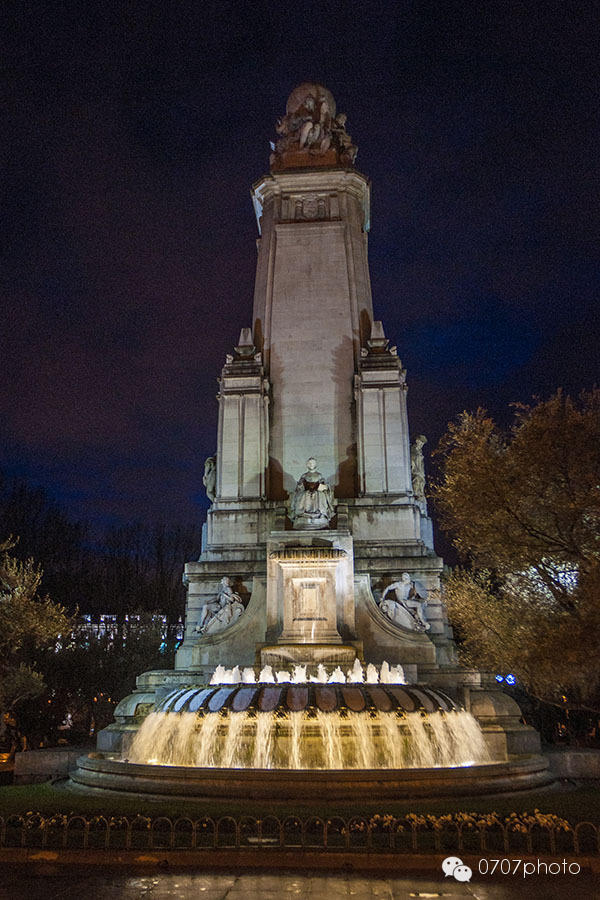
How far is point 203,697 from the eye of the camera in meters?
16.1

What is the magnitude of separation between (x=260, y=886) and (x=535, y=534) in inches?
348

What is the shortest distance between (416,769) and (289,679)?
21.9 ft

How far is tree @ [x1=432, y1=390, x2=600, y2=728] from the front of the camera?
13.7 m

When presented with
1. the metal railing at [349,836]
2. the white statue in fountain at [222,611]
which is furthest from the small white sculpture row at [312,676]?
the metal railing at [349,836]

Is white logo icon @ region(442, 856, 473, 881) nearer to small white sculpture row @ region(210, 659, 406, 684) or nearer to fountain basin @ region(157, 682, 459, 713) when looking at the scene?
fountain basin @ region(157, 682, 459, 713)

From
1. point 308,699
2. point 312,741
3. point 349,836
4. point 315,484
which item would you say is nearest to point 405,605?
point 315,484

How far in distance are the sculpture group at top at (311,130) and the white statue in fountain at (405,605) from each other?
65.0 feet

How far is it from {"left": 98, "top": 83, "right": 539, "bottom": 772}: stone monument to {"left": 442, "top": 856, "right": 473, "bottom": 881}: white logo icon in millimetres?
8107

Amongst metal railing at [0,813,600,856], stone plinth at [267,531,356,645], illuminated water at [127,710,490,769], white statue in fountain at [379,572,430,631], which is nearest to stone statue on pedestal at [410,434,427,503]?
white statue in fountain at [379,572,430,631]

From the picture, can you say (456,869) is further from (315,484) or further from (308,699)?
(315,484)

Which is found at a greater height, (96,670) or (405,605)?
(405,605)

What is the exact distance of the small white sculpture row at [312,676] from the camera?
1956 cm

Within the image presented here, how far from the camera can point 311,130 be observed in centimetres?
3338

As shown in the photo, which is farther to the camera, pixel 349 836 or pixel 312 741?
pixel 312 741
